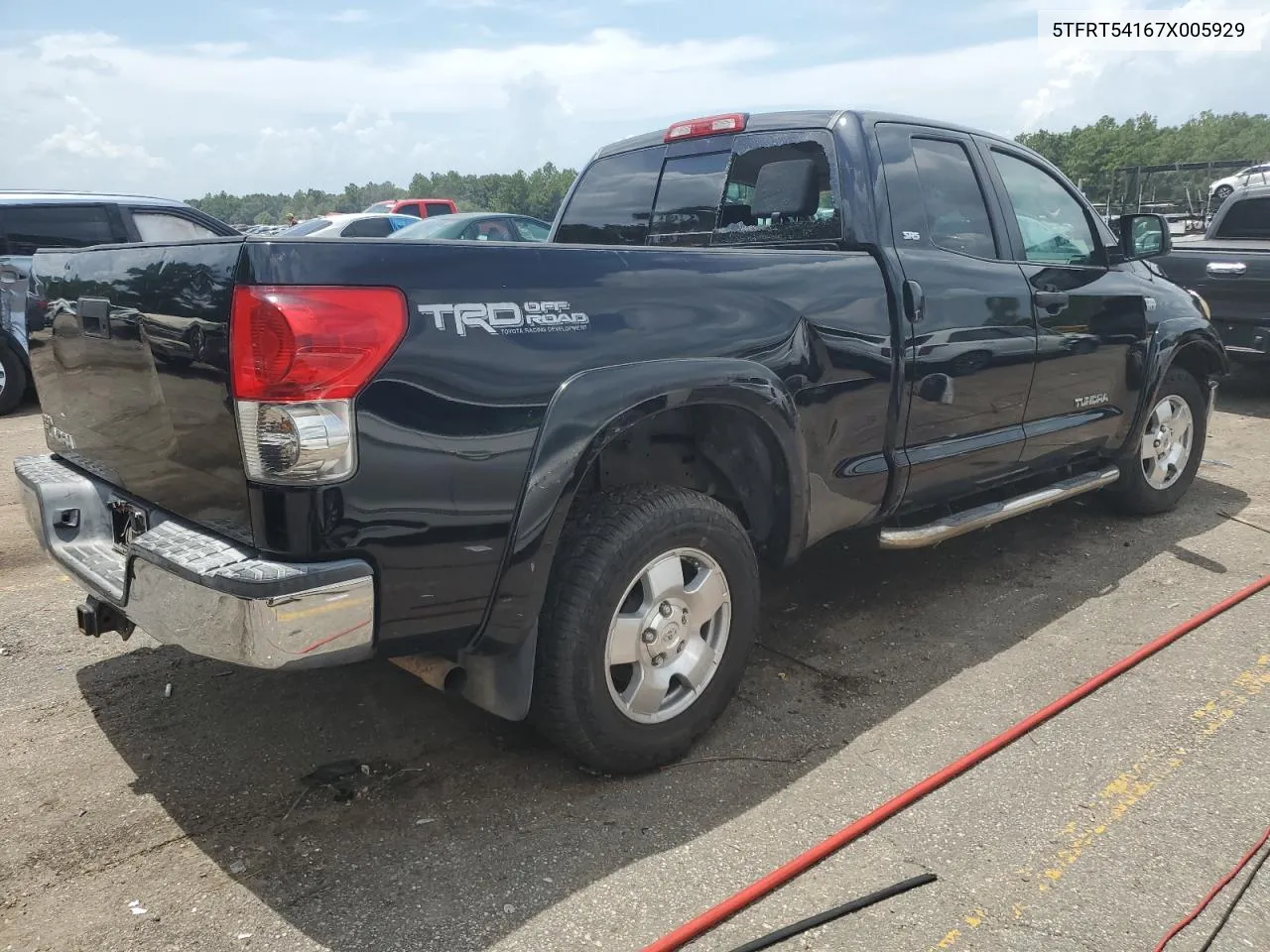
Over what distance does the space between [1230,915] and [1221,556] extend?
2.89m

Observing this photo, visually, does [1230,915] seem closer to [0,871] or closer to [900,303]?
[900,303]

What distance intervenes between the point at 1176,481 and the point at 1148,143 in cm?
7764

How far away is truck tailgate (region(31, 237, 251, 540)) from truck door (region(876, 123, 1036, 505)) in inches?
89.4

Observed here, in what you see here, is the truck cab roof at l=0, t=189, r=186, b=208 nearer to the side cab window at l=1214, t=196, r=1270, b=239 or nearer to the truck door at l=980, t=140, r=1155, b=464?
the truck door at l=980, t=140, r=1155, b=464

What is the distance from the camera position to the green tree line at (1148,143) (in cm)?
6569

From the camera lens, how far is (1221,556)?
4711mm

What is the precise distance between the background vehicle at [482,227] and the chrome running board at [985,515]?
8.41 meters

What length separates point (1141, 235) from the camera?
477cm

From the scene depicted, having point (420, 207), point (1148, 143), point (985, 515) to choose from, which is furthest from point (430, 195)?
point (985, 515)

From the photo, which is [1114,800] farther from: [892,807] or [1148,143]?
[1148,143]

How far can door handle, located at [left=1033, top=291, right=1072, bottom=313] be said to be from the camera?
4059mm

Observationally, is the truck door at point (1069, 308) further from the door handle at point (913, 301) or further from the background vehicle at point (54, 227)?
the background vehicle at point (54, 227)

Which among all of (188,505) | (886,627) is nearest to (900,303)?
(886,627)

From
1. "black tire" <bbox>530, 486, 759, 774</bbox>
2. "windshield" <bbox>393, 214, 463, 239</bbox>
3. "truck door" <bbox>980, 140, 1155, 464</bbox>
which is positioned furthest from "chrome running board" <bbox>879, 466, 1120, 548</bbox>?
"windshield" <bbox>393, 214, 463, 239</bbox>
